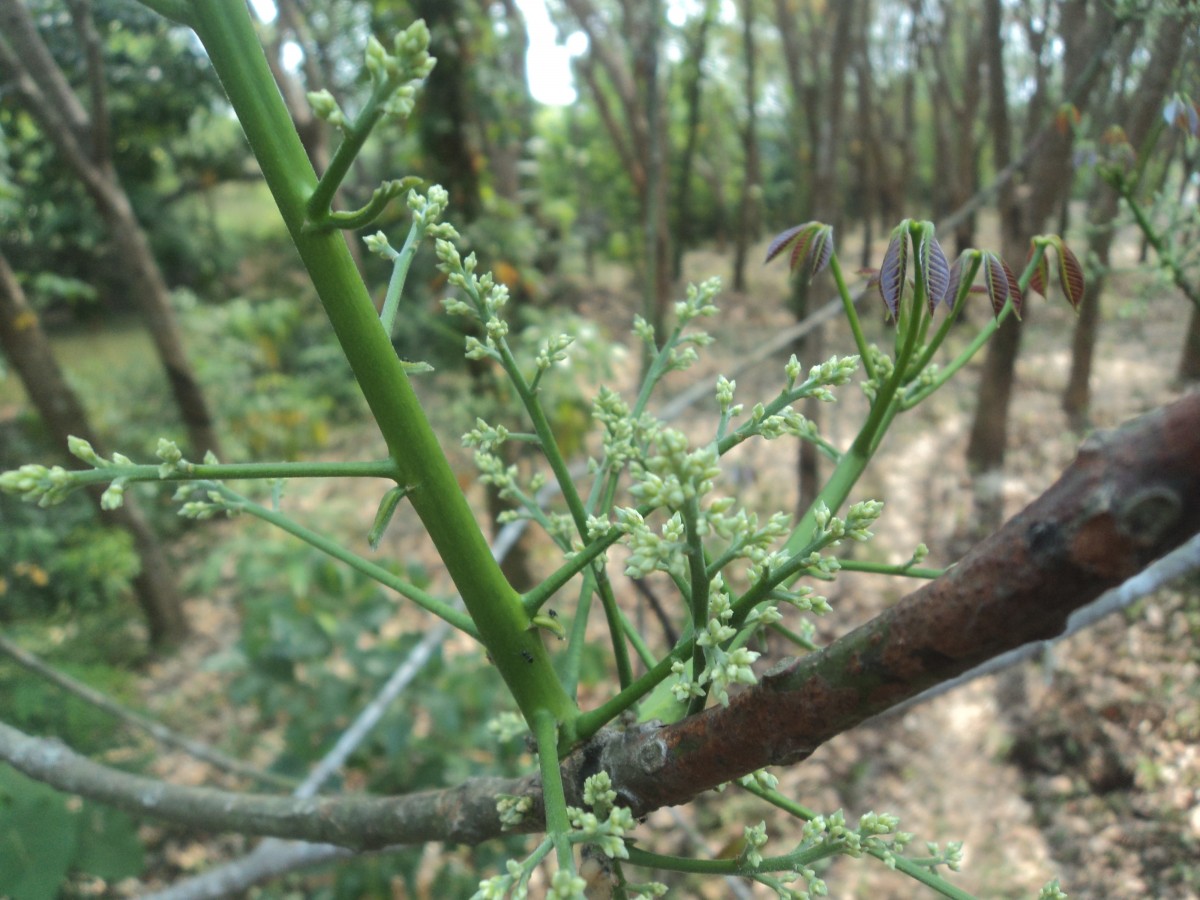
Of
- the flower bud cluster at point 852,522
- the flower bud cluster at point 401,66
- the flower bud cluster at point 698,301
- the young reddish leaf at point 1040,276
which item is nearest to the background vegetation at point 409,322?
the young reddish leaf at point 1040,276

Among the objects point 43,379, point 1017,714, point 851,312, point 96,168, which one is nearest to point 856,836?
point 851,312

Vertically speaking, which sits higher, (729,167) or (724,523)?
(729,167)

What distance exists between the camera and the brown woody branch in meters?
0.39

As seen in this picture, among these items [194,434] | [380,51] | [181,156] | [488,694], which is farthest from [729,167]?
[380,51]

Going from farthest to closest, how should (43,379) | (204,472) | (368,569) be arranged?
(43,379) < (368,569) < (204,472)

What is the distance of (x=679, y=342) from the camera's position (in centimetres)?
97

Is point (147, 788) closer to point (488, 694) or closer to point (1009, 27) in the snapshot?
point (488, 694)

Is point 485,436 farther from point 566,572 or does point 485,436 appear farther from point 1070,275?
point 1070,275

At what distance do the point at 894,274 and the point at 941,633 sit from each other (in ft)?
1.35

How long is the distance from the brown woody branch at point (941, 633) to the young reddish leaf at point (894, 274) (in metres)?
0.35

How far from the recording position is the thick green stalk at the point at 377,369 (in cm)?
61

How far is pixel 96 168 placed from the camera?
406cm

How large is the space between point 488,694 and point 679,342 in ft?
7.83

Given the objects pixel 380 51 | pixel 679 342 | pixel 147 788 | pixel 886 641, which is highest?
pixel 380 51
